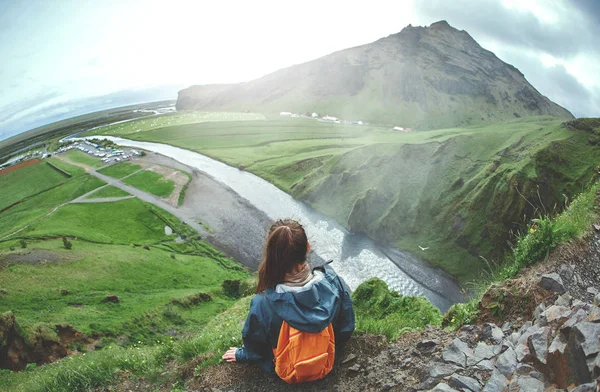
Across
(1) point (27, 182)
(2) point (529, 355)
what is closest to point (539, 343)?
(2) point (529, 355)

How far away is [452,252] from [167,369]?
62787mm

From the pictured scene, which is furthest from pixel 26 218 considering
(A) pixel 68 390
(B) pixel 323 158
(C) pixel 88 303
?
(A) pixel 68 390

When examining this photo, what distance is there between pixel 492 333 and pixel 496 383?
5.87 feet

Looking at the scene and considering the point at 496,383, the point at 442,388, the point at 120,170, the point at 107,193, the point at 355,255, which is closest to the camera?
the point at 496,383

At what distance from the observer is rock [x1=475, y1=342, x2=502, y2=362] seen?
250 inches

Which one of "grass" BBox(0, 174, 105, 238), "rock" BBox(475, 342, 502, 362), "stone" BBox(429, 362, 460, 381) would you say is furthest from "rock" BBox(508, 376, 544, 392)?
"grass" BBox(0, 174, 105, 238)

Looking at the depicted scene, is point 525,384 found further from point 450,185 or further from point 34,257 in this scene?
point 450,185

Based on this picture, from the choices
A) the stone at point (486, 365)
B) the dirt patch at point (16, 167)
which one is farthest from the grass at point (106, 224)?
the stone at point (486, 365)

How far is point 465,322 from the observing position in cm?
823

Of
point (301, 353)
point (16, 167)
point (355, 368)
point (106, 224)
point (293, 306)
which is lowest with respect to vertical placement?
point (106, 224)

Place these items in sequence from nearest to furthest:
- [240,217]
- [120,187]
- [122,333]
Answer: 1. [122,333]
2. [240,217]
3. [120,187]

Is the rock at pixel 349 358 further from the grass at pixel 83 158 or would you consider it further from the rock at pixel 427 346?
the grass at pixel 83 158

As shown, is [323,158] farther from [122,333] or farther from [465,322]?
[465,322]

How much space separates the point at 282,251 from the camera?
675 centimetres
